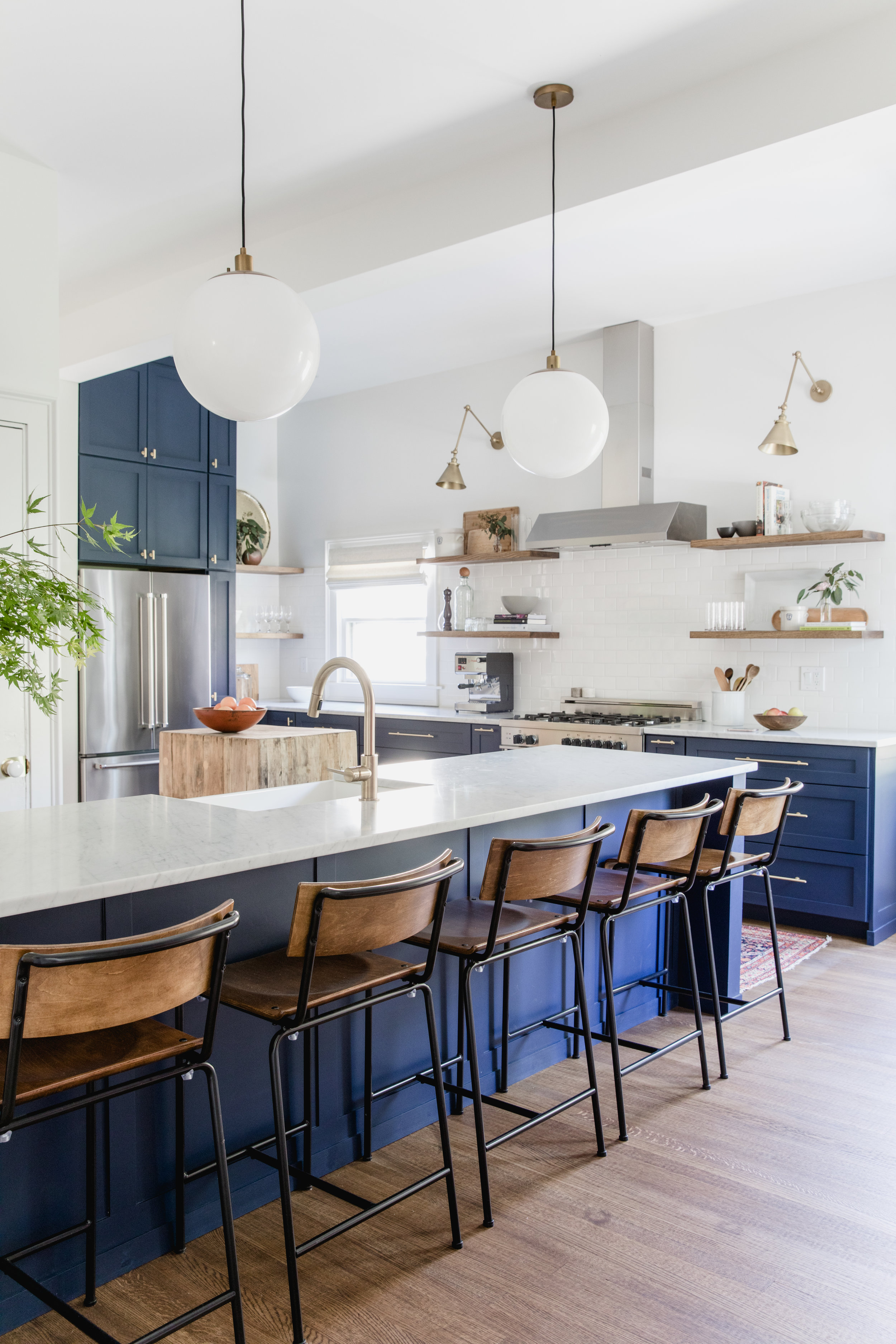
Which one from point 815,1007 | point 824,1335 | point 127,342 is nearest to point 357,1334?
point 824,1335

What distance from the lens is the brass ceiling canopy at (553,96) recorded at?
307 cm

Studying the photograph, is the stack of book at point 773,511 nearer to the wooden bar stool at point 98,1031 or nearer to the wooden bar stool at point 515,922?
the wooden bar stool at point 515,922

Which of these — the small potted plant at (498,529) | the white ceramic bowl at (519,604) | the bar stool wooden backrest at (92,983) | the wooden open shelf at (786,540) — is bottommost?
the bar stool wooden backrest at (92,983)

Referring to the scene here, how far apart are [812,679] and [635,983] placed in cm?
255

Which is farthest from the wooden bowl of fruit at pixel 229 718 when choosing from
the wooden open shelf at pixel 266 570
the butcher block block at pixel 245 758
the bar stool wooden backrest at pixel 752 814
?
the wooden open shelf at pixel 266 570

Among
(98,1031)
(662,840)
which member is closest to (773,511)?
(662,840)

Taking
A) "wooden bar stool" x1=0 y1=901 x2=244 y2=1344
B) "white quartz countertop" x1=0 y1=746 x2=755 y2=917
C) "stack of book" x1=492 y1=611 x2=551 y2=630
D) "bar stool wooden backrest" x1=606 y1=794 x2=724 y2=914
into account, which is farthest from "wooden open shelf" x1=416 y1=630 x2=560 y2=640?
"wooden bar stool" x1=0 y1=901 x2=244 y2=1344

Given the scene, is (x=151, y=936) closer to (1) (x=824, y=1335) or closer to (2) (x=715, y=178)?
(1) (x=824, y=1335)

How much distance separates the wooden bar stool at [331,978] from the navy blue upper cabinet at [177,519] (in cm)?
386

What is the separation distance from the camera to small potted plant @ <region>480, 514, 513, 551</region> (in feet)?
22.0

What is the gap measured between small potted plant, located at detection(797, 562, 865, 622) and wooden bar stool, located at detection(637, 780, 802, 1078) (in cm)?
195

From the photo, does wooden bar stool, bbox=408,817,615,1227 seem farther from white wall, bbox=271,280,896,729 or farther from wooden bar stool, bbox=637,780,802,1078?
white wall, bbox=271,280,896,729

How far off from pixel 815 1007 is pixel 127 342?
13.8 ft

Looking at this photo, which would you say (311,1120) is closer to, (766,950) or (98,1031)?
(98,1031)
